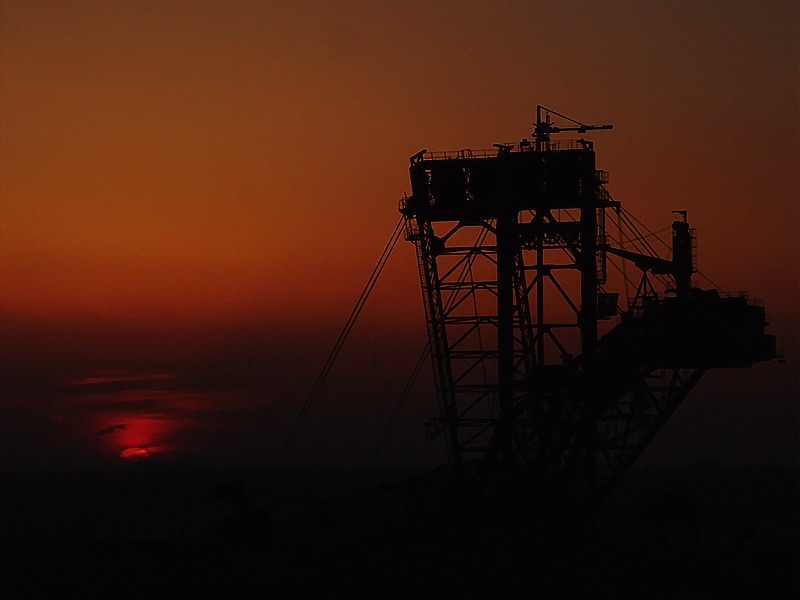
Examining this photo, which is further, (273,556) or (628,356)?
(628,356)

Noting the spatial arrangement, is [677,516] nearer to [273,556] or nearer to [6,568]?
[273,556]

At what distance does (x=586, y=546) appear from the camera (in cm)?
5678

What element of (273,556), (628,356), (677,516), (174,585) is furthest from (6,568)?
(677,516)

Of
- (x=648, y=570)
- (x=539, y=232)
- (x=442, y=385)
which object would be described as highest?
(x=539, y=232)

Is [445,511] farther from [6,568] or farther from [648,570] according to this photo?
[6,568]

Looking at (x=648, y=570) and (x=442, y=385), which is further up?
(x=442, y=385)

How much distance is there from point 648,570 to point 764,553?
679 cm

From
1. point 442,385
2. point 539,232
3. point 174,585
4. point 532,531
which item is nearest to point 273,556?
point 174,585

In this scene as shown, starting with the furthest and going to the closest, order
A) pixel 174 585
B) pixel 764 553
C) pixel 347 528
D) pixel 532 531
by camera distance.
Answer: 1. pixel 347 528
2. pixel 532 531
3. pixel 764 553
4. pixel 174 585

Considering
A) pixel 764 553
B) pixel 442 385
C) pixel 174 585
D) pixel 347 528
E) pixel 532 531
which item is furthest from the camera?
pixel 442 385

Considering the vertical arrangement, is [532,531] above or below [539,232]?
below

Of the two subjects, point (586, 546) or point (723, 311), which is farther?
point (723, 311)

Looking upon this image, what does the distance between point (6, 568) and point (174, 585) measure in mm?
7618

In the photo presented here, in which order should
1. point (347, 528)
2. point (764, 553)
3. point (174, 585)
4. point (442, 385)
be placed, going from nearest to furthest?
point (174, 585)
point (764, 553)
point (347, 528)
point (442, 385)
